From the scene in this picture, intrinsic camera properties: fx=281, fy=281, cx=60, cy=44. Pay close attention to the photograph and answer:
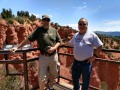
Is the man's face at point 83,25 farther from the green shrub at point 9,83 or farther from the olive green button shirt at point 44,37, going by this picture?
the green shrub at point 9,83

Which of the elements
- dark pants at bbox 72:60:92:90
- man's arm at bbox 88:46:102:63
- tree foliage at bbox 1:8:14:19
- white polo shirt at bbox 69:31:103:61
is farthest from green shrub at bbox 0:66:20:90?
tree foliage at bbox 1:8:14:19

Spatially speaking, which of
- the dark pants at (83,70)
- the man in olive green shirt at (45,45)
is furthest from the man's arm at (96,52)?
the man in olive green shirt at (45,45)

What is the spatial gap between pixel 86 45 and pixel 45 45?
101cm

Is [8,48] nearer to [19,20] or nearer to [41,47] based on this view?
[41,47]

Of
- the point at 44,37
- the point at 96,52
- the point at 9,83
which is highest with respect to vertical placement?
the point at 44,37

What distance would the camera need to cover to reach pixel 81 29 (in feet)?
17.7

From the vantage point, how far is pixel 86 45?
5305 millimetres

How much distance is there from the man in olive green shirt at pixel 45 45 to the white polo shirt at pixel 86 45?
0.71 meters

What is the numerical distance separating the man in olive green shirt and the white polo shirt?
2.34 feet

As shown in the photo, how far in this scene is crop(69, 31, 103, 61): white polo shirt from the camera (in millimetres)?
5301

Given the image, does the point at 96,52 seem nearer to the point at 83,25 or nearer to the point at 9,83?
the point at 83,25

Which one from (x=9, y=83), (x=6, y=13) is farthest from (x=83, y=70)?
(x=6, y=13)

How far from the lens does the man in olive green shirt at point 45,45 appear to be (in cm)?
591

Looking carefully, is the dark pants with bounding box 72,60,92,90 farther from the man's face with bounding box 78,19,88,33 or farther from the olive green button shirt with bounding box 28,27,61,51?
the olive green button shirt with bounding box 28,27,61,51
